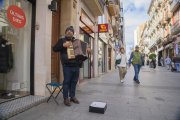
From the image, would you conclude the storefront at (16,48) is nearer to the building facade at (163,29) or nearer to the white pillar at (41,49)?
the white pillar at (41,49)

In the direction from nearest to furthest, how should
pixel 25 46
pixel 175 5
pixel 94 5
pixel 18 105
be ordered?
pixel 18 105, pixel 25 46, pixel 94 5, pixel 175 5

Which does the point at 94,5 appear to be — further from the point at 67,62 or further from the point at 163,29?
the point at 163,29

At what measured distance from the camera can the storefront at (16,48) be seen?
5.73 m

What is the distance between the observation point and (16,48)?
6.25 m

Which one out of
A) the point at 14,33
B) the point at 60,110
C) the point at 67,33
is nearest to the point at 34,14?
the point at 14,33

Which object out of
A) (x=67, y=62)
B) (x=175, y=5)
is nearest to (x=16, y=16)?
(x=67, y=62)

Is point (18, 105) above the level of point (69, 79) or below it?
below

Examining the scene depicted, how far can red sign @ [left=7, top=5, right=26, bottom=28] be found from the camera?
5824mm

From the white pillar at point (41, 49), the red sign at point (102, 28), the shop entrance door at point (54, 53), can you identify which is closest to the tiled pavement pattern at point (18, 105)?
the white pillar at point (41, 49)

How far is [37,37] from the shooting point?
6449mm

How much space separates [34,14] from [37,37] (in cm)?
69

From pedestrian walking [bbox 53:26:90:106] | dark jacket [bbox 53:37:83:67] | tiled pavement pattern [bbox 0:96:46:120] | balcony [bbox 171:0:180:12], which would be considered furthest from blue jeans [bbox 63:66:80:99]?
balcony [bbox 171:0:180:12]

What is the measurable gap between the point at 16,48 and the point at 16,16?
87 cm

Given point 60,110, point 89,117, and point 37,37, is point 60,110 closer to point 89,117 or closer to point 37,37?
point 89,117
